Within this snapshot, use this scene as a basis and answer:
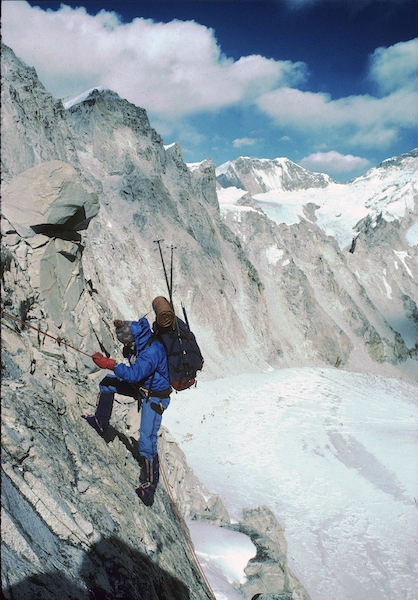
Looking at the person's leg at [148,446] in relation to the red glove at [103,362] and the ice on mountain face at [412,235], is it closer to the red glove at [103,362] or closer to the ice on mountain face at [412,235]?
the red glove at [103,362]

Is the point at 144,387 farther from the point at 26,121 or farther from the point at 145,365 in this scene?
the point at 26,121

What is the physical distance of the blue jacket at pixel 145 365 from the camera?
4531 mm

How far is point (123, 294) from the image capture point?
22234 millimetres

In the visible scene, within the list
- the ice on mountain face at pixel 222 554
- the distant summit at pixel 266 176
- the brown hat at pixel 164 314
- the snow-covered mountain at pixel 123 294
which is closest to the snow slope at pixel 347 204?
the snow-covered mountain at pixel 123 294

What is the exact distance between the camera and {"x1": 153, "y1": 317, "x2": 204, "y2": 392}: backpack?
4781mm

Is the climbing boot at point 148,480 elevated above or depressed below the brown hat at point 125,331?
below

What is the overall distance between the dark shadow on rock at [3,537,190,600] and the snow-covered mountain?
0.06 m

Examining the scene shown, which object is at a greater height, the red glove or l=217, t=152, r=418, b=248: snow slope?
l=217, t=152, r=418, b=248: snow slope

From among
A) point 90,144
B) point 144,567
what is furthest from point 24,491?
point 90,144

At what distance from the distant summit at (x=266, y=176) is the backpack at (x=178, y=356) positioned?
128 metres

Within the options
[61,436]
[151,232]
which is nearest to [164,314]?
[61,436]

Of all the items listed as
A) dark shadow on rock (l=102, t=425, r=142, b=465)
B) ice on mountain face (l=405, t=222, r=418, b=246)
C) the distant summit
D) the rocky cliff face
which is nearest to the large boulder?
the rocky cliff face

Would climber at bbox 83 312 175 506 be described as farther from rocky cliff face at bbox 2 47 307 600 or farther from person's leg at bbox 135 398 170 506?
rocky cliff face at bbox 2 47 307 600

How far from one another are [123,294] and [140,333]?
17805mm
